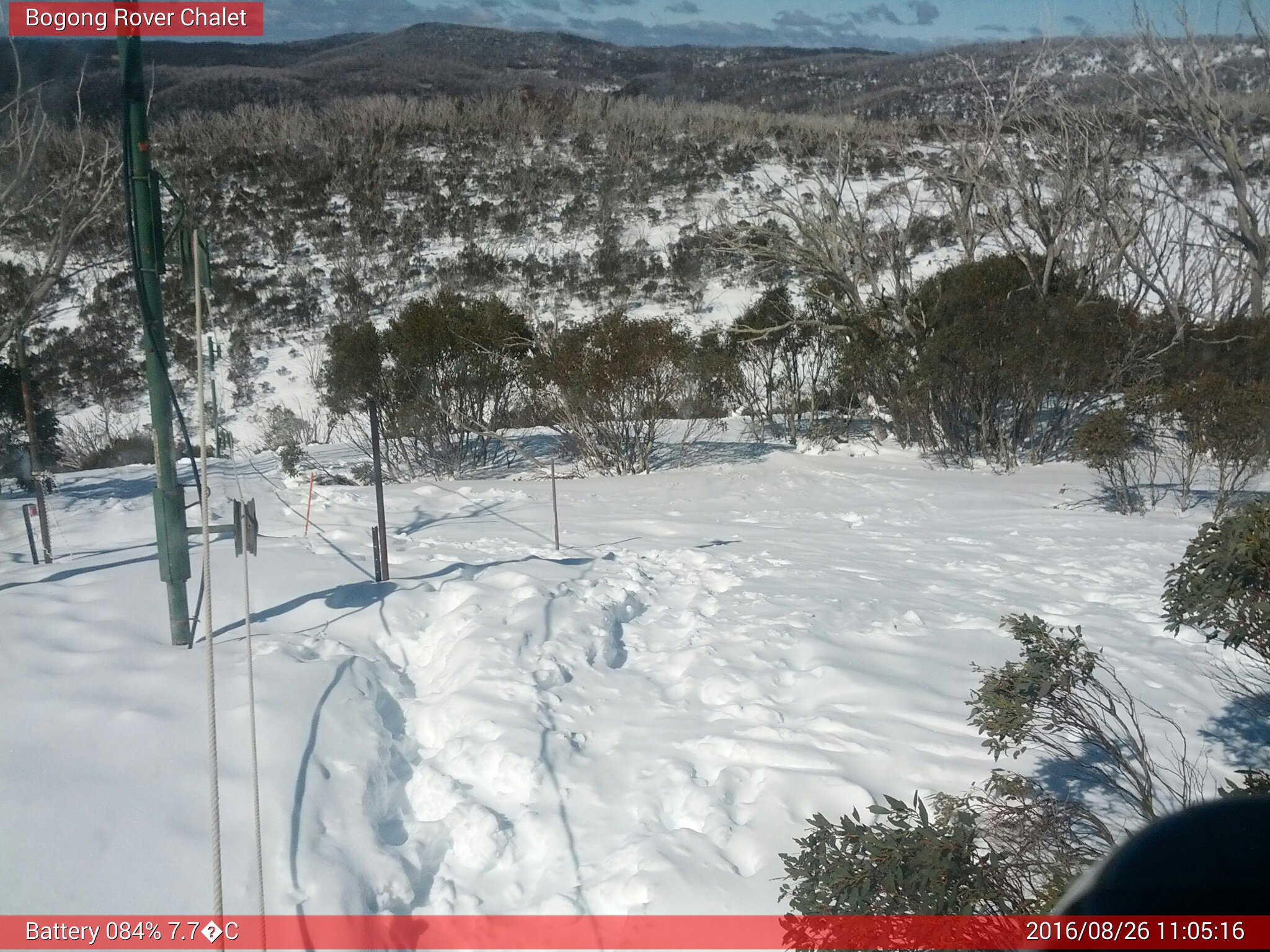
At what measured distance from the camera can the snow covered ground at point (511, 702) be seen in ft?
10.5

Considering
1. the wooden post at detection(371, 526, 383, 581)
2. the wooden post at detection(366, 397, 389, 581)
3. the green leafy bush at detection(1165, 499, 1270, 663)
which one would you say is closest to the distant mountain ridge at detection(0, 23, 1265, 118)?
the wooden post at detection(366, 397, 389, 581)

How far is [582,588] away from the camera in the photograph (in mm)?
6465

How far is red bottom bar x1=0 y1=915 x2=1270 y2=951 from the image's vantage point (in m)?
2.40

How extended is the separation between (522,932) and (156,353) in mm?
3232

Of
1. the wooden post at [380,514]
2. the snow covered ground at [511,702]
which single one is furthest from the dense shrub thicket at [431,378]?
the wooden post at [380,514]

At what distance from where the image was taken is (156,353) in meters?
4.48

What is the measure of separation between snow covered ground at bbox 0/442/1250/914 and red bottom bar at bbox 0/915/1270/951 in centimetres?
7

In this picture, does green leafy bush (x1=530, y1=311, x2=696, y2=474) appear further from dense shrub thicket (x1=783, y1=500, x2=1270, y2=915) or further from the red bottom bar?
A: the red bottom bar

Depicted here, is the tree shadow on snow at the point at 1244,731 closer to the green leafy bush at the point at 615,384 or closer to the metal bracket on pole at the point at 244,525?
the metal bracket on pole at the point at 244,525

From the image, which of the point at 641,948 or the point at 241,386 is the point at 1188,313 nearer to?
the point at 641,948

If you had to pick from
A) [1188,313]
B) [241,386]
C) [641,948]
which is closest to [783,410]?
[1188,313]

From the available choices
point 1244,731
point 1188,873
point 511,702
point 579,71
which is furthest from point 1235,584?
point 579,71

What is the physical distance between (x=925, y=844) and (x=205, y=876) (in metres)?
2.24

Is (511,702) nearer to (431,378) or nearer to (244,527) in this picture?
(244,527)
